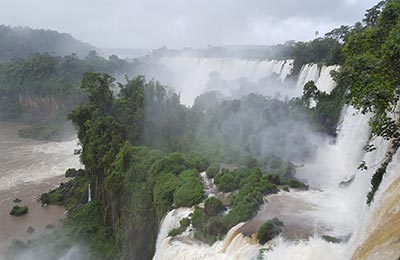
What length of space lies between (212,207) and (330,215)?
4.29 meters

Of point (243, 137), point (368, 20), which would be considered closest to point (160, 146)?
point (243, 137)

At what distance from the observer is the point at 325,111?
91.6 ft

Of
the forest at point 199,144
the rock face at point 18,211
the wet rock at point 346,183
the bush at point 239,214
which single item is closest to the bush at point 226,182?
the forest at point 199,144

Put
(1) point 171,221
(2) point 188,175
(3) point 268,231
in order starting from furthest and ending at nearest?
1. (2) point 188,175
2. (1) point 171,221
3. (3) point 268,231

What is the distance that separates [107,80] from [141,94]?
2.84 meters

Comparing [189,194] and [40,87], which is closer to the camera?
[189,194]

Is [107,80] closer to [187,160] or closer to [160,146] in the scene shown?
[160,146]

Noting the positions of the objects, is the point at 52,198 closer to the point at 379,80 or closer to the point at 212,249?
the point at 212,249

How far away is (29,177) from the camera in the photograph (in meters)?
33.7

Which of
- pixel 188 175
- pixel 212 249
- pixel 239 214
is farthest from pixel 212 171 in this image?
pixel 212 249

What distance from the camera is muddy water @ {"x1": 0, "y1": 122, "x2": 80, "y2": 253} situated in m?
25.9

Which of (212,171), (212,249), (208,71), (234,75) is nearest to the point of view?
(212,249)

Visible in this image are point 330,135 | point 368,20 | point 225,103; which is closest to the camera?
point 330,135

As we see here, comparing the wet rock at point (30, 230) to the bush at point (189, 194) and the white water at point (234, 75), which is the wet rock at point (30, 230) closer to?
the bush at point (189, 194)
